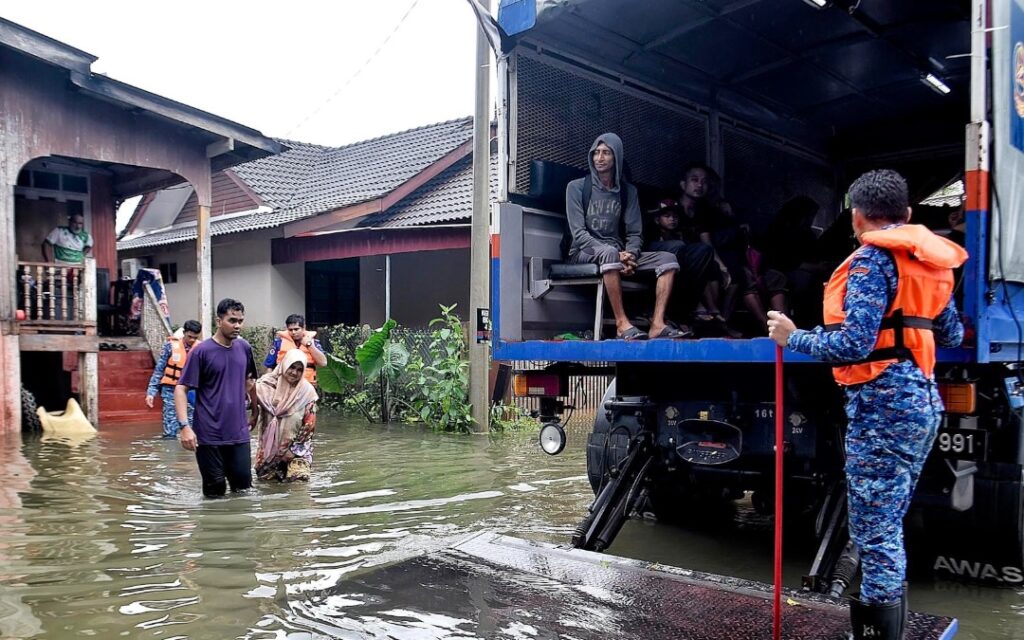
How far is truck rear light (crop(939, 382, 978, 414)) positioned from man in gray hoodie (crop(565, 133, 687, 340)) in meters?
1.68

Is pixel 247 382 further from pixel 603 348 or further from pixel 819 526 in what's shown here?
pixel 819 526

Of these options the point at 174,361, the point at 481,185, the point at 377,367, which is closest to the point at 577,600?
the point at 481,185

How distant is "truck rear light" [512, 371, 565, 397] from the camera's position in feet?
17.7

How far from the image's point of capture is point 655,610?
11.7 feet

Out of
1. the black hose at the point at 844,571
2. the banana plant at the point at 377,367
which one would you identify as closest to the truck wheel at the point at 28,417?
the banana plant at the point at 377,367

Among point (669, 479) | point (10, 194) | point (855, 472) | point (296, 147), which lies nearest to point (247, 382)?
point (669, 479)

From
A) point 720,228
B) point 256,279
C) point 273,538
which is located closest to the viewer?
point 273,538

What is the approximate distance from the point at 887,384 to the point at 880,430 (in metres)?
0.18

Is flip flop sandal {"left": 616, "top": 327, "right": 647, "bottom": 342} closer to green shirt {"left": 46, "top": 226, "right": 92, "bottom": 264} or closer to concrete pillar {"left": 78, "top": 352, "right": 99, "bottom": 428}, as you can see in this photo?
concrete pillar {"left": 78, "top": 352, "right": 99, "bottom": 428}

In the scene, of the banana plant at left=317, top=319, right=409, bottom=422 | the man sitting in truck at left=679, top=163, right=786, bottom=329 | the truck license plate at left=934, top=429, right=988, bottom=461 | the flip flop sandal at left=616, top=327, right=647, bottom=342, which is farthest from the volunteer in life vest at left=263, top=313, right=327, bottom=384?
the truck license plate at left=934, top=429, right=988, bottom=461

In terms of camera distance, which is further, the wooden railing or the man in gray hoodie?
the wooden railing

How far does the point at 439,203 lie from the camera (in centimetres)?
1507

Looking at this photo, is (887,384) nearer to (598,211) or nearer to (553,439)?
(553,439)

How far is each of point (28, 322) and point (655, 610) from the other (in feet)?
33.7
